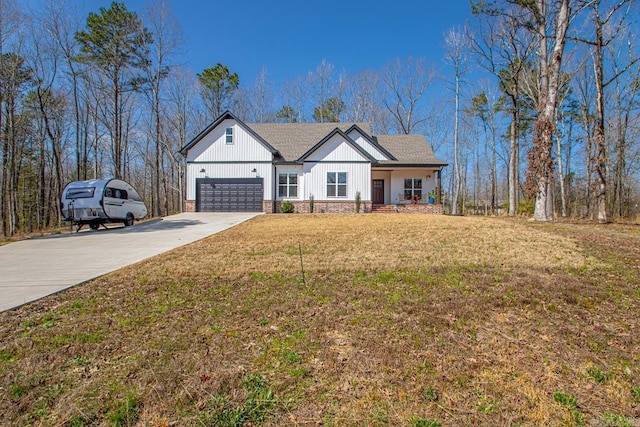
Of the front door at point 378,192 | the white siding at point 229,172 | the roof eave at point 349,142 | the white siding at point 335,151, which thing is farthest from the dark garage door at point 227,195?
the front door at point 378,192

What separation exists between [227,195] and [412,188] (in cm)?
1288

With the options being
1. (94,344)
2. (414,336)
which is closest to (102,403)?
(94,344)

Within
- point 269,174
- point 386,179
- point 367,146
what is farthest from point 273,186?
point 386,179

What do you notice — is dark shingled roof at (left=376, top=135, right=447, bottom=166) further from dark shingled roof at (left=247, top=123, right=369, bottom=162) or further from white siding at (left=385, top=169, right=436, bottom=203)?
dark shingled roof at (left=247, top=123, right=369, bottom=162)

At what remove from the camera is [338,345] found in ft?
10.1

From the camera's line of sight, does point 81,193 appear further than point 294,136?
No

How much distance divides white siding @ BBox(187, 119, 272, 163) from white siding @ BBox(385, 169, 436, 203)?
9.14 m

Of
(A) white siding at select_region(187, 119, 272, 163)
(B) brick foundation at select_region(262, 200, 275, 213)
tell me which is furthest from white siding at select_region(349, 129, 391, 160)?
(B) brick foundation at select_region(262, 200, 275, 213)

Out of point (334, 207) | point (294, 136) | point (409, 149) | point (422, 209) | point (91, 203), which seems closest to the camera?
point (91, 203)

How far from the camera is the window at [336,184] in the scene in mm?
18891

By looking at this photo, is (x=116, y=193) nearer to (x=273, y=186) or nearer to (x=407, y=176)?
(x=273, y=186)

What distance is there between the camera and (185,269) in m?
5.87

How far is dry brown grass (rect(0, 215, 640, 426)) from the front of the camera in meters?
2.27

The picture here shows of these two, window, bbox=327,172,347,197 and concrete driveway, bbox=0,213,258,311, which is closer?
concrete driveway, bbox=0,213,258,311
